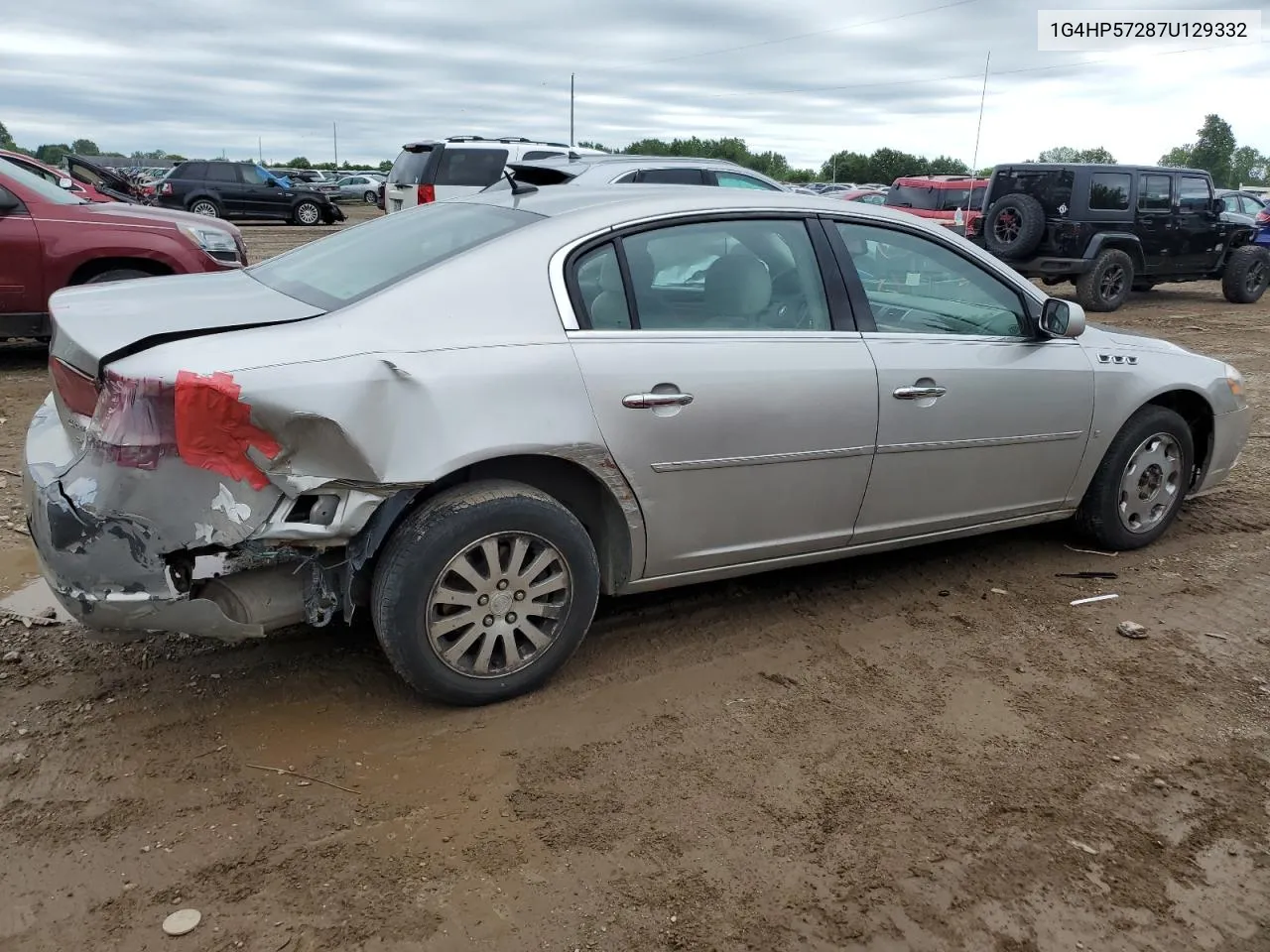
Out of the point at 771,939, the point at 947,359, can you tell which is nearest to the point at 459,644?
the point at 771,939

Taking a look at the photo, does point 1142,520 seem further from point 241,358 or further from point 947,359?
point 241,358

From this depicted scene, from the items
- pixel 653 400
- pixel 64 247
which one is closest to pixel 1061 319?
pixel 653 400

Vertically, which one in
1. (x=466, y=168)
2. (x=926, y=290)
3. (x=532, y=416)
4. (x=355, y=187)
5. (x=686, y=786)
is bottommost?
(x=686, y=786)

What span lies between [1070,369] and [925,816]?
2.20 meters

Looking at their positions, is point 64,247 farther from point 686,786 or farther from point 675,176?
point 686,786

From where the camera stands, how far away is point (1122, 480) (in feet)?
14.7

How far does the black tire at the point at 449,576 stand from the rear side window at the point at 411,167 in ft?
36.7

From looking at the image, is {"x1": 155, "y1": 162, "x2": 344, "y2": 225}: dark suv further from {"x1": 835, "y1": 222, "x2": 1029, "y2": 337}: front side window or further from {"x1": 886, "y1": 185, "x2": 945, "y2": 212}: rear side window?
{"x1": 835, "y1": 222, "x2": 1029, "y2": 337}: front side window

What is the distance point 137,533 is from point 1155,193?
13.9 m

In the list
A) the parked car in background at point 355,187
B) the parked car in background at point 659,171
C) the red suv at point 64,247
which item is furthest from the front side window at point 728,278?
the parked car in background at point 355,187

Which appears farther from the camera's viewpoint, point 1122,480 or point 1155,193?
point 1155,193

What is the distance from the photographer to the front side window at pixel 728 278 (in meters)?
3.33

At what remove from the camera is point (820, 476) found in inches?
140

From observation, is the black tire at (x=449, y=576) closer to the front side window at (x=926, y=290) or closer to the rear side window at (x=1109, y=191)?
the front side window at (x=926, y=290)
